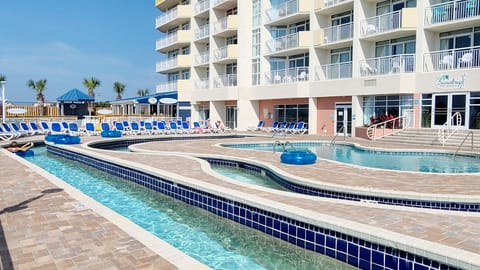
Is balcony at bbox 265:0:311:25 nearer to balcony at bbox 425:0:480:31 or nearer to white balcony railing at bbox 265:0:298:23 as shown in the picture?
white balcony railing at bbox 265:0:298:23

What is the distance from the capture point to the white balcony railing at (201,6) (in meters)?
36.2

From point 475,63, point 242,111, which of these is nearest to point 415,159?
point 475,63

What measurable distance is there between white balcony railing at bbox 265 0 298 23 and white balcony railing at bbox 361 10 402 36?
5.86 m

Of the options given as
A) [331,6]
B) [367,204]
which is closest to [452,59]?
[331,6]

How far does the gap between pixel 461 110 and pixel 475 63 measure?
244 centimetres

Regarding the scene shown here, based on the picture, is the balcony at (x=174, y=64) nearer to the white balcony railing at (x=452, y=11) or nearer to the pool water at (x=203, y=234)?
the white balcony railing at (x=452, y=11)

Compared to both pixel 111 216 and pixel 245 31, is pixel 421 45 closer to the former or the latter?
pixel 245 31

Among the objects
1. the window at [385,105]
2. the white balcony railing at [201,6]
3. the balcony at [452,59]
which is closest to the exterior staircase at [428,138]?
the window at [385,105]

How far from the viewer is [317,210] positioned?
581 cm

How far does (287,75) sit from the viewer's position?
1160 inches

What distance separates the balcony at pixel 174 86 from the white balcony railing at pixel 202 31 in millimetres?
4619

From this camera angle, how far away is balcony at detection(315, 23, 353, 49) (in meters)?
24.9

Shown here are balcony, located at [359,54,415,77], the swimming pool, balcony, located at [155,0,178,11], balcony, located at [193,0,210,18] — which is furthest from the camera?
balcony, located at [155,0,178,11]

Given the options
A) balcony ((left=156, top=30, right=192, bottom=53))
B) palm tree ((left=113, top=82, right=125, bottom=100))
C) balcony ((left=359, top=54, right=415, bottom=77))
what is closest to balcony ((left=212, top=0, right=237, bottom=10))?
balcony ((left=156, top=30, right=192, bottom=53))
